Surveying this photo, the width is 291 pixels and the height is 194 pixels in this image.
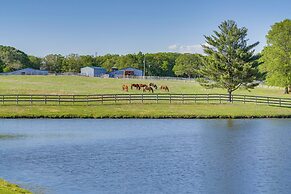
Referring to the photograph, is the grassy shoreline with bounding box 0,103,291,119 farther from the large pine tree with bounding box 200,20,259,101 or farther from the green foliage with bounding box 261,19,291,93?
the green foliage with bounding box 261,19,291,93

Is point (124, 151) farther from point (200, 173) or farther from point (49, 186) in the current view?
point (49, 186)

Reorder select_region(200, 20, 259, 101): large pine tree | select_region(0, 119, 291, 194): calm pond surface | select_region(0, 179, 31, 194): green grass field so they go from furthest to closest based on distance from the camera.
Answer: select_region(200, 20, 259, 101): large pine tree → select_region(0, 119, 291, 194): calm pond surface → select_region(0, 179, 31, 194): green grass field

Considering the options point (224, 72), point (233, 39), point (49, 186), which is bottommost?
point (49, 186)

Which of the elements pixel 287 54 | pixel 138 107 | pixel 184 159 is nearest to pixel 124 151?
pixel 184 159

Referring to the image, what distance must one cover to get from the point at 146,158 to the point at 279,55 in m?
64.1

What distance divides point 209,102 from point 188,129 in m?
24.1

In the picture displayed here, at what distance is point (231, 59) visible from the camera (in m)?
68.8

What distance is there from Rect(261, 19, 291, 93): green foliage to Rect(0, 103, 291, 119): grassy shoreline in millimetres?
26565

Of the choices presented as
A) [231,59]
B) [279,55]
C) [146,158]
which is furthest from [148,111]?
[279,55]

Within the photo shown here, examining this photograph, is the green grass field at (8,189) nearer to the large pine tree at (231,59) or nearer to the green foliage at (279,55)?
the large pine tree at (231,59)

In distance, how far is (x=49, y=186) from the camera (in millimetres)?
21031

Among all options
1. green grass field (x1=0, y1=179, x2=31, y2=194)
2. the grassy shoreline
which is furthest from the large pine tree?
green grass field (x1=0, y1=179, x2=31, y2=194)

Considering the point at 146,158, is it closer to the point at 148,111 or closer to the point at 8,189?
the point at 8,189

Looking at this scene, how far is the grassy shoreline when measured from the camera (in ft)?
175
